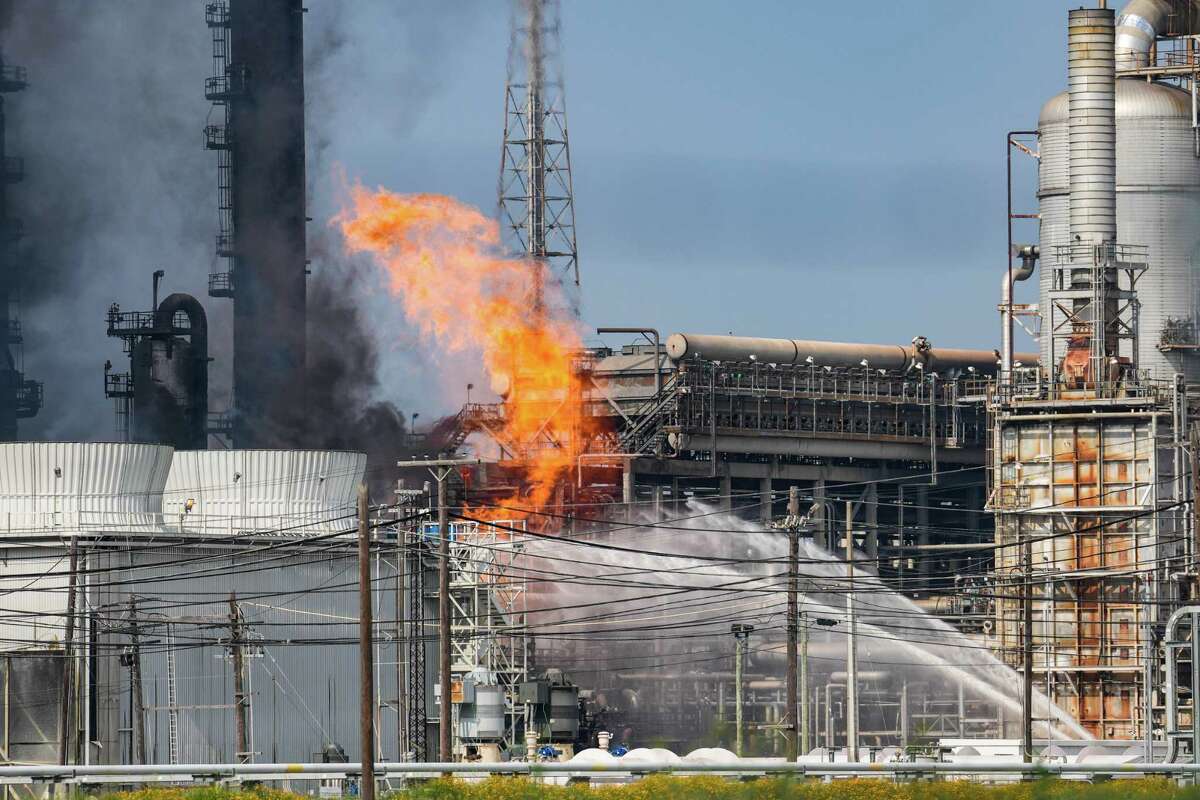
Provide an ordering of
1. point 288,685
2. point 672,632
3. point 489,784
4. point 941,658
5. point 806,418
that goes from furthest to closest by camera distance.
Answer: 1. point 806,418
2. point 672,632
3. point 941,658
4. point 288,685
5. point 489,784

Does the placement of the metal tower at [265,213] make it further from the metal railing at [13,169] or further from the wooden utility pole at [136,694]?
the wooden utility pole at [136,694]

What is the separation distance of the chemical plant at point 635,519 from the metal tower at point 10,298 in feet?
0.71

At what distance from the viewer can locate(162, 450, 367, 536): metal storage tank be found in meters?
78.9

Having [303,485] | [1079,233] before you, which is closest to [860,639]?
[1079,233]

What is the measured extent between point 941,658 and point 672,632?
43.0ft

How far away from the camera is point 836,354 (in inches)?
4313

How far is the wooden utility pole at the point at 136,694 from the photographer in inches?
2438

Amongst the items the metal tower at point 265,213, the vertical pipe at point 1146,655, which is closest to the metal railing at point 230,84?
the metal tower at point 265,213

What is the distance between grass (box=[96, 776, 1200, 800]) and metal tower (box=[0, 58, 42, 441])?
75.7 metres

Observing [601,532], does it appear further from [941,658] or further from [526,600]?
[941,658]

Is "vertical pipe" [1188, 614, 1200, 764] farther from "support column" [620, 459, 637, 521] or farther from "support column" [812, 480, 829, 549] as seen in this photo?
"support column" [812, 480, 829, 549]

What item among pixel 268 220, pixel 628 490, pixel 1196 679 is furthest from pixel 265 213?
pixel 1196 679

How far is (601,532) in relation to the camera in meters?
98.8

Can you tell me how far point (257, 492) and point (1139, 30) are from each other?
4732 centimetres
